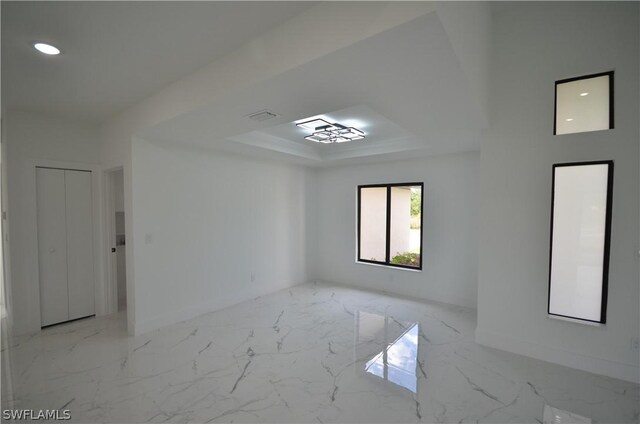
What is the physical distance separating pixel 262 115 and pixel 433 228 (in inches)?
139

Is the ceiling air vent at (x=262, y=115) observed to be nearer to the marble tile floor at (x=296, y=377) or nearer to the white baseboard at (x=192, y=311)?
the marble tile floor at (x=296, y=377)

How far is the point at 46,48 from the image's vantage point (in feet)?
7.03

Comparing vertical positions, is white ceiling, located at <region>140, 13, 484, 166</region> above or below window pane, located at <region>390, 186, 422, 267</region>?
above

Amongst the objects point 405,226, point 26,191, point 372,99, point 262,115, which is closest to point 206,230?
point 26,191

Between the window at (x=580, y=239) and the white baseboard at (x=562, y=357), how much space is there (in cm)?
37

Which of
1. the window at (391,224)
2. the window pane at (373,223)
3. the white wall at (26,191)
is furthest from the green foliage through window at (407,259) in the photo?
the white wall at (26,191)

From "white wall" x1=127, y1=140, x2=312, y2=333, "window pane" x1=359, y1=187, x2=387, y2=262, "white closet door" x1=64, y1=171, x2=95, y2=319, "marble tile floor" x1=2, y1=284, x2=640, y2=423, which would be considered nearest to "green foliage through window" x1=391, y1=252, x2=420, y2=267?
"window pane" x1=359, y1=187, x2=387, y2=262

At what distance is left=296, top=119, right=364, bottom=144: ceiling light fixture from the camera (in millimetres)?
3701

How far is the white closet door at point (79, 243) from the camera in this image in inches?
157

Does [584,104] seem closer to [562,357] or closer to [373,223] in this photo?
[562,357]

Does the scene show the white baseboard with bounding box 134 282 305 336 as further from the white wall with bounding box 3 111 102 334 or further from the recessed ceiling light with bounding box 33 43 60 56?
the recessed ceiling light with bounding box 33 43 60 56

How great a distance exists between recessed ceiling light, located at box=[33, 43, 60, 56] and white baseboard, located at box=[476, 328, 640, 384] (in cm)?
476

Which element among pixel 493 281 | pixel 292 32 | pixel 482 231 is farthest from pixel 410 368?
pixel 292 32

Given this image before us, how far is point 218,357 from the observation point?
304 centimetres
